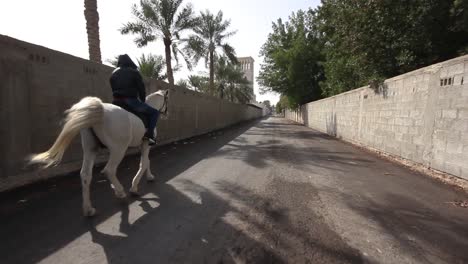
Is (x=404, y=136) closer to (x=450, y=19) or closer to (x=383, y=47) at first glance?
(x=383, y=47)

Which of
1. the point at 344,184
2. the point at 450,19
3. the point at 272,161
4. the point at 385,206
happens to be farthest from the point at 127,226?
the point at 450,19

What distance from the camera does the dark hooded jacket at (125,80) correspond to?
4523 mm

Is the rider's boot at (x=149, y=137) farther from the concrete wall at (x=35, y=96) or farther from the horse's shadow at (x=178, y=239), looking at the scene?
the concrete wall at (x=35, y=96)

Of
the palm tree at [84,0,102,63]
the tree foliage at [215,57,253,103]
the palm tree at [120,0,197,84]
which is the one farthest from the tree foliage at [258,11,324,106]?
the palm tree at [84,0,102,63]

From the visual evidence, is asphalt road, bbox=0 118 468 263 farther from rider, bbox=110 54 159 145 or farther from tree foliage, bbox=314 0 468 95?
tree foliage, bbox=314 0 468 95

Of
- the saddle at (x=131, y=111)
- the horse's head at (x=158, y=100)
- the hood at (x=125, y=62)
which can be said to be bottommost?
the saddle at (x=131, y=111)

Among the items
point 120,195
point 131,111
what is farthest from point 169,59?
point 120,195

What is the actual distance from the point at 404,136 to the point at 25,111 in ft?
31.2

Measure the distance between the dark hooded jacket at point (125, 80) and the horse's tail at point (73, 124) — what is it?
3.38ft

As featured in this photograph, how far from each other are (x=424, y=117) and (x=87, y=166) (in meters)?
7.79

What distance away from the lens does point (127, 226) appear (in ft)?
10.7

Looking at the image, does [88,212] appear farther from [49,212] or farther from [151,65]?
[151,65]

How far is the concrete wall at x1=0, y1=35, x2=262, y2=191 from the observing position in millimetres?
4496

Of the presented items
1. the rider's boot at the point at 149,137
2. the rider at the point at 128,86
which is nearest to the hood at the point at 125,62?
the rider at the point at 128,86
